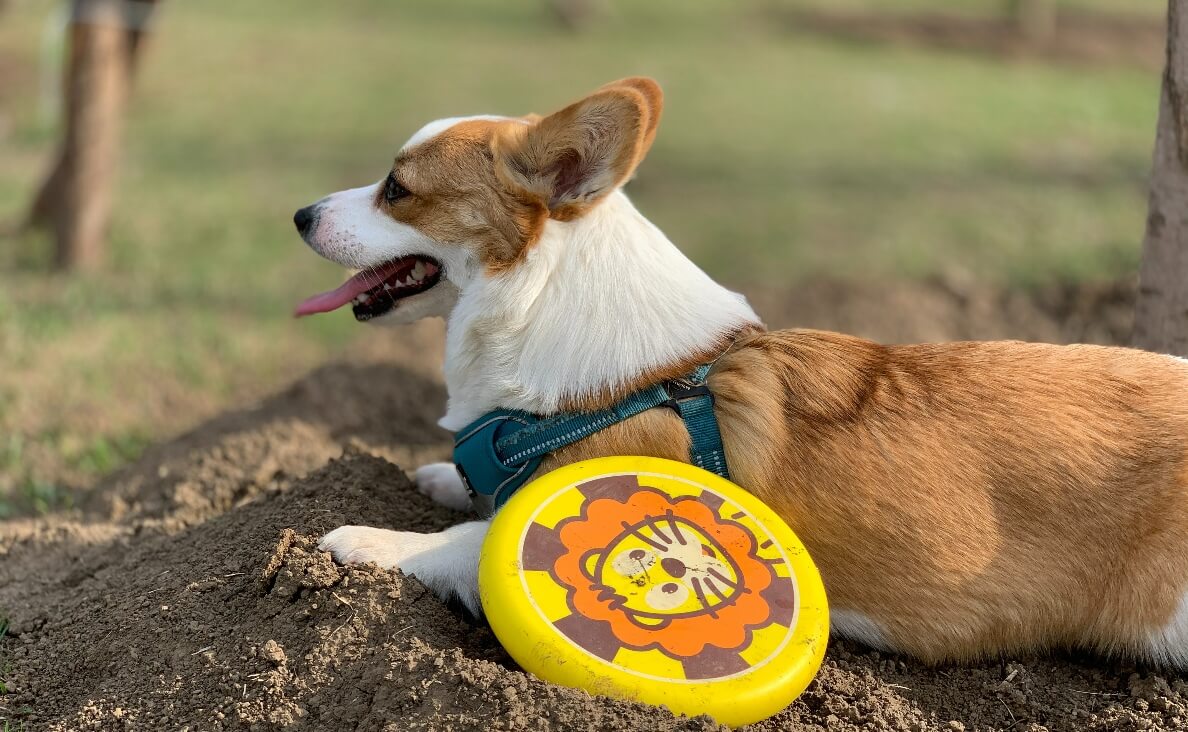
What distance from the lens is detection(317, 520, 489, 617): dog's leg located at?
10.1 ft

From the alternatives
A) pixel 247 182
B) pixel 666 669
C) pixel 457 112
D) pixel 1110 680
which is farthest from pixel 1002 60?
pixel 666 669

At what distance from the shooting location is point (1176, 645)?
3043mm

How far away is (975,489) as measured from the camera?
10.0 feet

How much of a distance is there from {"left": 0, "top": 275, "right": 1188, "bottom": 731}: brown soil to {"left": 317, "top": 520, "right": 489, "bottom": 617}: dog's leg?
0.06 metres

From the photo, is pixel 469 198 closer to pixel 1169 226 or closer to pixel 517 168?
pixel 517 168

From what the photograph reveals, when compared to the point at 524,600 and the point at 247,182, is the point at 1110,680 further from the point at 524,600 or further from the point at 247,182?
the point at 247,182

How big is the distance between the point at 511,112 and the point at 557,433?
25.3ft

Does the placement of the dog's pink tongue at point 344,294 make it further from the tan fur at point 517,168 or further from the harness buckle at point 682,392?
Answer: the harness buckle at point 682,392

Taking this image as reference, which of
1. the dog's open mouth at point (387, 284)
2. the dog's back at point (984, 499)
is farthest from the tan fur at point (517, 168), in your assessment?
the dog's back at point (984, 499)

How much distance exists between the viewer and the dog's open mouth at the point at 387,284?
11.7 ft

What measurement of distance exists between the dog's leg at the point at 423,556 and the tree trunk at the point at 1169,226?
293 centimetres

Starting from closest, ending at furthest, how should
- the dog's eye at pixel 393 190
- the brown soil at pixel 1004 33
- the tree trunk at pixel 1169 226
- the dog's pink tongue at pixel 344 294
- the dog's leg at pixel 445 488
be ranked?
the dog's eye at pixel 393 190
the dog's pink tongue at pixel 344 294
the dog's leg at pixel 445 488
the tree trunk at pixel 1169 226
the brown soil at pixel 1004 33

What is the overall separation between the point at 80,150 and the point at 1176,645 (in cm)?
673

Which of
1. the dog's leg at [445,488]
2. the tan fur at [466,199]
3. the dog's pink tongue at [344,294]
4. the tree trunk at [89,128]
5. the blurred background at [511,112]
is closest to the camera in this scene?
the tan fur at [466,199]
